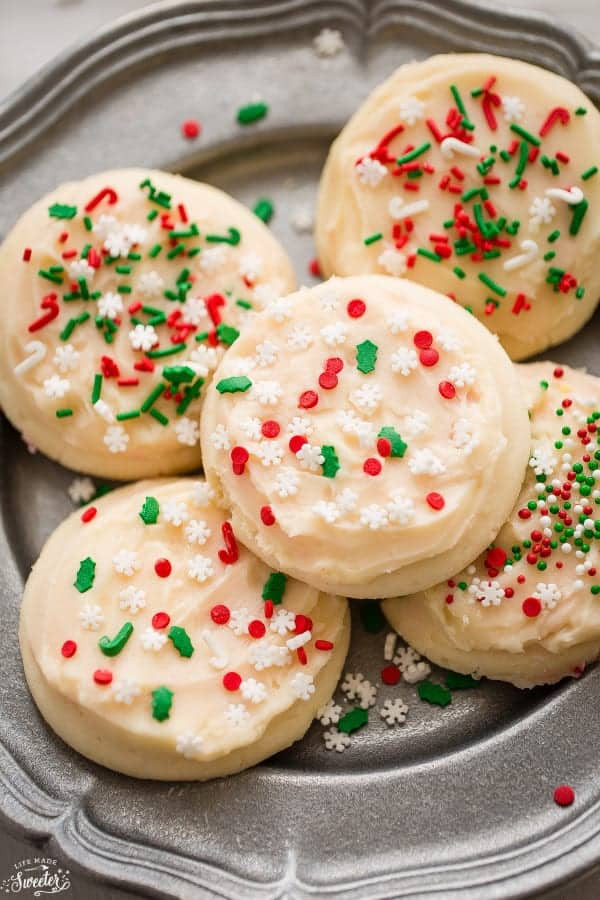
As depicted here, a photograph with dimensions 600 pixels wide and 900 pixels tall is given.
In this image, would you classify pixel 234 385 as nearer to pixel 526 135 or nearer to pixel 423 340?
pixel 423 340

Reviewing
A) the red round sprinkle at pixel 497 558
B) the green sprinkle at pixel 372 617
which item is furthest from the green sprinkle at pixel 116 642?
the red round sprinkle at pixel 497 558

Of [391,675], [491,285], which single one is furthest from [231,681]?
[491,285]

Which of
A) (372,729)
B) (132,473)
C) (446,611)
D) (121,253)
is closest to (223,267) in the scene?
(121,253)

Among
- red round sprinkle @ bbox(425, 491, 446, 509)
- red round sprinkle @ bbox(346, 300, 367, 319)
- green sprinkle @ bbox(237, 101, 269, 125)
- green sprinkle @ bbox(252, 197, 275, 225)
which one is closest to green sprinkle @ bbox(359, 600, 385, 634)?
red round sprinkle @ bbox(425, 491, 446, 509)

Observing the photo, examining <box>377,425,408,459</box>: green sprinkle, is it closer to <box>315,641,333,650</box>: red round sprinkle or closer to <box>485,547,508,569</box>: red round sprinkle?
<box>485,547,508,569</box>: red round sprinkle

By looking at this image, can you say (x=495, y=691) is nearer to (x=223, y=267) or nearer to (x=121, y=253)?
(x=223, y=267)

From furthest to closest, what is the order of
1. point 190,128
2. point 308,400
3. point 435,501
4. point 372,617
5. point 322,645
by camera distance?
point 190,128 → point 372,617 → point 322,645 → point 308,400 → point 435,501
